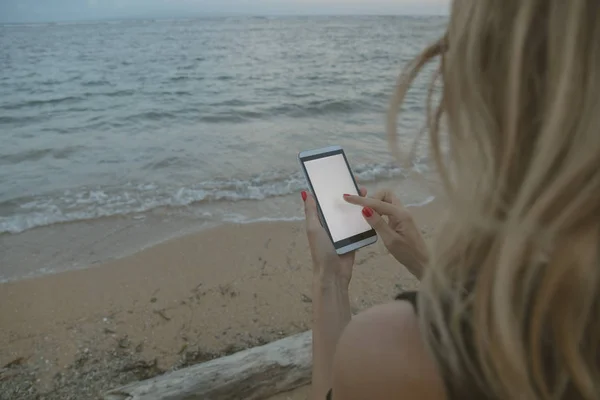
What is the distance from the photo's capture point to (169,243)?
14.1ft

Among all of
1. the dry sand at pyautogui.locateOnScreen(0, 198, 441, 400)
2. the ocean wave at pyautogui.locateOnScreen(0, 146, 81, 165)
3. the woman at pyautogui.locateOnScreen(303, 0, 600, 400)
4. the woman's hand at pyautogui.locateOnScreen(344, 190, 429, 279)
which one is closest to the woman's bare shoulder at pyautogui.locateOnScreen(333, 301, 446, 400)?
the woman at pyautogui.locateOnScreen(303, 0, 600, 400)

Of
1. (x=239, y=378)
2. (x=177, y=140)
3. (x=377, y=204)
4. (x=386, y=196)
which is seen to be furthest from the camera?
(x=177, y=140)

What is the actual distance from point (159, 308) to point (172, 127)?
19.3ft

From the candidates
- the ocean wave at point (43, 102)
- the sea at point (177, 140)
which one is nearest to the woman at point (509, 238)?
the sea at point (177, 140)

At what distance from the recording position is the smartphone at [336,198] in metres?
2.16

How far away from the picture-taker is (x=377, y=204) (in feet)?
6.61

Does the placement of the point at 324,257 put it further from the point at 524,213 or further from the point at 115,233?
the point at 115,233

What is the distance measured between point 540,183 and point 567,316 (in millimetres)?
198

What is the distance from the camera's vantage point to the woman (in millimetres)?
740

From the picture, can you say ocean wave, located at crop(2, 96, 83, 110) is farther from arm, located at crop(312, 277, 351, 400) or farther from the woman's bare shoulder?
the woman's bare shoulder

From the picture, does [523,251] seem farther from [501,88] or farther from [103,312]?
[103,312]

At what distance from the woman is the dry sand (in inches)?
72.4

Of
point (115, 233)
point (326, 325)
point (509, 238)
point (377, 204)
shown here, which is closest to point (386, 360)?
point (509, 238)

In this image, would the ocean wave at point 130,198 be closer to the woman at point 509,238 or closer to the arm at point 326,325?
the arm at point 326,325
